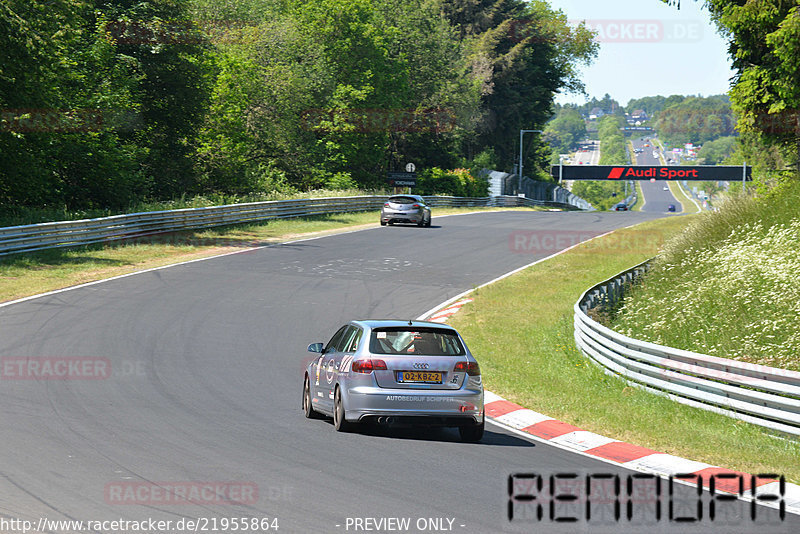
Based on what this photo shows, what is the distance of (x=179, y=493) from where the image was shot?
7.89 m

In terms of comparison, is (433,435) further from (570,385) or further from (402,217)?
(402,217)

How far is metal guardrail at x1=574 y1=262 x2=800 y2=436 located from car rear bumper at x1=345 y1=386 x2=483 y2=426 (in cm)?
404

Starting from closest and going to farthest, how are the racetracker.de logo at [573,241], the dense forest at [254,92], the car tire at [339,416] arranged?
the car tire at [339,416], the dense forest at [254,92], the racetracker.de logo at [573,241]

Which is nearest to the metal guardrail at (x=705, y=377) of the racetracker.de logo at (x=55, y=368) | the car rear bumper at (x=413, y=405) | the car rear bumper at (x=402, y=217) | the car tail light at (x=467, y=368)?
the car tail light at (x=467, y=368)

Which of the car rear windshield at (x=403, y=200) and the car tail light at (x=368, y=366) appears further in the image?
the car rear windshield at (x=403, y=200)

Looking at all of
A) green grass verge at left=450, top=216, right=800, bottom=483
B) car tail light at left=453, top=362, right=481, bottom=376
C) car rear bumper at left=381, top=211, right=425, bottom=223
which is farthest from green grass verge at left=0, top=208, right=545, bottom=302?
car tail light at left=453, top=362, right=481, bottom=376

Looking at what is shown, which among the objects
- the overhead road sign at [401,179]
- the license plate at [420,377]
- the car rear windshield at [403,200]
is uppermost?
the overhead road sign at [401,179]

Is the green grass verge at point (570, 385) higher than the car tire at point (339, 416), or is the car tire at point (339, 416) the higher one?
the car tire at point (339, 416)

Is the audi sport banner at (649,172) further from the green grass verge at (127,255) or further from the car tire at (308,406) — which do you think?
the car tire at (308,406)

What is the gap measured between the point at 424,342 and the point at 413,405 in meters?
0.90

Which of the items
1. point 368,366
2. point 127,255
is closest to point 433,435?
point 368,366

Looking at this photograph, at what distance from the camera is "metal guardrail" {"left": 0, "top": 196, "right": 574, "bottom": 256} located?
90.2 feet

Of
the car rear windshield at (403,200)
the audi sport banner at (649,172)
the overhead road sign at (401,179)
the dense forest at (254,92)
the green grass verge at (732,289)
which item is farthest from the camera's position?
the audi sport banner at (649,172)

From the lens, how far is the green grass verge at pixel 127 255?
23.8 metres
